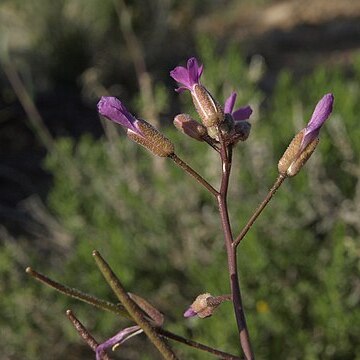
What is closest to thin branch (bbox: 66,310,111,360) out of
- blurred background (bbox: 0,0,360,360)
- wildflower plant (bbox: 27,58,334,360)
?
wildflower plant (bbox: 27,58,334,360)

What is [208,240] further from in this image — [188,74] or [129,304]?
[129,304]

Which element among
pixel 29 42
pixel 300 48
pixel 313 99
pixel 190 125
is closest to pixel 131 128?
pixel 190 125

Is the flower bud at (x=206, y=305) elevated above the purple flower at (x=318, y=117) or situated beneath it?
situated beneath

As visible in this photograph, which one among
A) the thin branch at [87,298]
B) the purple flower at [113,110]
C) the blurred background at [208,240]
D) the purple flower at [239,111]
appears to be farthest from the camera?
the blurred background at [208,240]

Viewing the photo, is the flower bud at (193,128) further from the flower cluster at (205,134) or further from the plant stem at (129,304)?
the plant stem at (129,304)

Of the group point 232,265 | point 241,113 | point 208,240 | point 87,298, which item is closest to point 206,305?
point 232,265

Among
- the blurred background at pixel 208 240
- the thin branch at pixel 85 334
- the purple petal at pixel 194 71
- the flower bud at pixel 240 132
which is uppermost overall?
the blurred background at pixel 208 240

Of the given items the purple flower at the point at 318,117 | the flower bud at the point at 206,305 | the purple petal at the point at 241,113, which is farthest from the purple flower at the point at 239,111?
the flower bud at the point at 206,305
